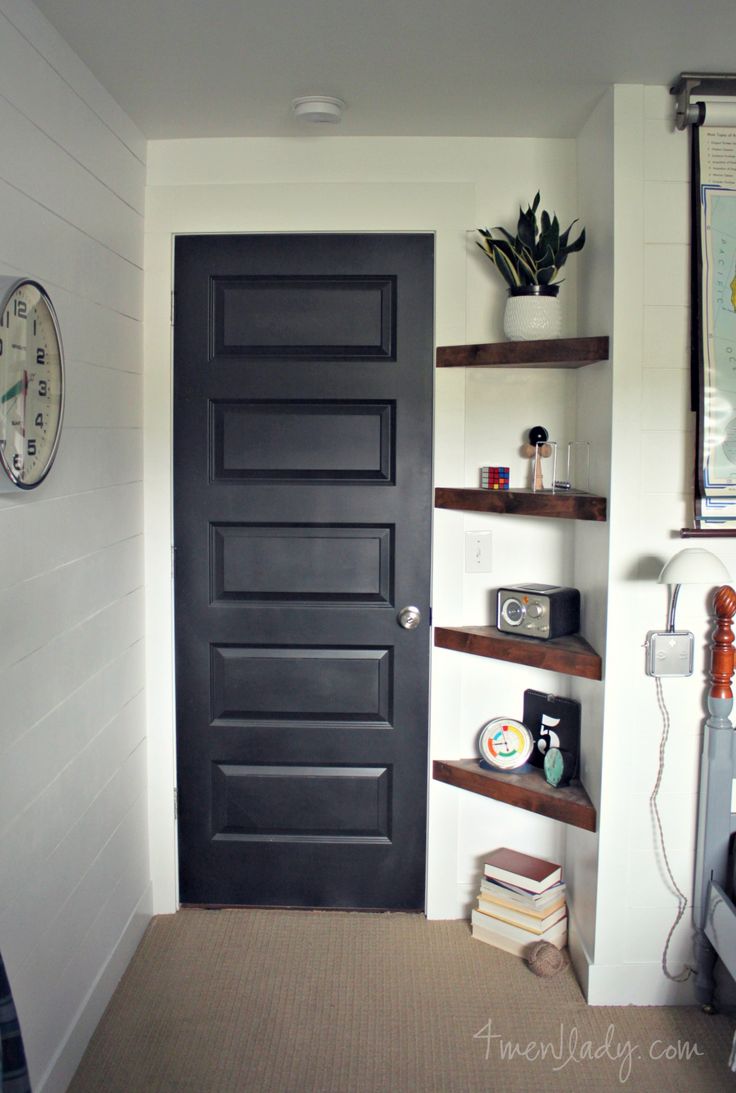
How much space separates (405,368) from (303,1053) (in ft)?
6.18

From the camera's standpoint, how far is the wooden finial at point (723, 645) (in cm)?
243

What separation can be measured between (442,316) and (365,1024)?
1981mm

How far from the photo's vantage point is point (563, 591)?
2812 mm

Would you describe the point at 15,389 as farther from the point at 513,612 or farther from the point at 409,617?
the point at 513,612

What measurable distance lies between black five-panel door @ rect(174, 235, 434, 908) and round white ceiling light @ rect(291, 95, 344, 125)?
381mm

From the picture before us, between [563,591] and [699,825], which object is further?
[563,591]

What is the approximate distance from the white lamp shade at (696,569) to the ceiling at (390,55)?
1176 millimetres

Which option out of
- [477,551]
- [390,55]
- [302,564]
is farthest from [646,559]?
[390,55]

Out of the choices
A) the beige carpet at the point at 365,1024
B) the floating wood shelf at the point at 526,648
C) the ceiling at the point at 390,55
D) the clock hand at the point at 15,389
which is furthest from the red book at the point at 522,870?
the ceiling at the point at 390,55

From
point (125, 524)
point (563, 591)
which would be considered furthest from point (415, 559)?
point (125, 524)

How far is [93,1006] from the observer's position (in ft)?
7.99

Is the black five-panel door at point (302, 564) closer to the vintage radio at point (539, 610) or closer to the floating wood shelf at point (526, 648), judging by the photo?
the floating wood shelf at point (526, 648)

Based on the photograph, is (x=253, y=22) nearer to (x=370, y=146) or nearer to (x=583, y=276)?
(x=370, y=146)

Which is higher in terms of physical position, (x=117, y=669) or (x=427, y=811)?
(x=117, y=669)
